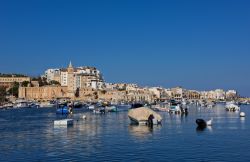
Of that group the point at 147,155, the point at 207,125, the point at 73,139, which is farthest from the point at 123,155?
the point at 207,125

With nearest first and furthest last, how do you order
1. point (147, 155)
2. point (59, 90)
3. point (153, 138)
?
1. point (147, 155)
2. point (153, 138)
3. point (59, 90)

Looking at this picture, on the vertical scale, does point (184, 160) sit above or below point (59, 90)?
below

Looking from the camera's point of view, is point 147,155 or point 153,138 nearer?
point 147,155

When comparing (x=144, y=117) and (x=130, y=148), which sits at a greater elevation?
(x=144, y=117)

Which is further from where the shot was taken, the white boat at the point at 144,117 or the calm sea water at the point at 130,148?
the white boat at the point at 144,117

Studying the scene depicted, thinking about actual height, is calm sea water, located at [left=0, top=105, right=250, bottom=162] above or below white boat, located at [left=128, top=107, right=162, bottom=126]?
below

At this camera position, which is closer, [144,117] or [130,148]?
[130,148]

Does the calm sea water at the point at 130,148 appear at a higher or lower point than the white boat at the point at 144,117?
lower

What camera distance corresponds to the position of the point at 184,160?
25.4m

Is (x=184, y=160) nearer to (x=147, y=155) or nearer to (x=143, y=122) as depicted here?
(x=147, y=155)

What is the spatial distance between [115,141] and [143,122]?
17.8m

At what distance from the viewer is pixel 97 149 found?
3045 centimetres

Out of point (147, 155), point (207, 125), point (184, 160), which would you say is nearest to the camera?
point (184, 160)

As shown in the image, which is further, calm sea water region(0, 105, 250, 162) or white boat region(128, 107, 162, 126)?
white boat region(128, 107, 162, 126)
